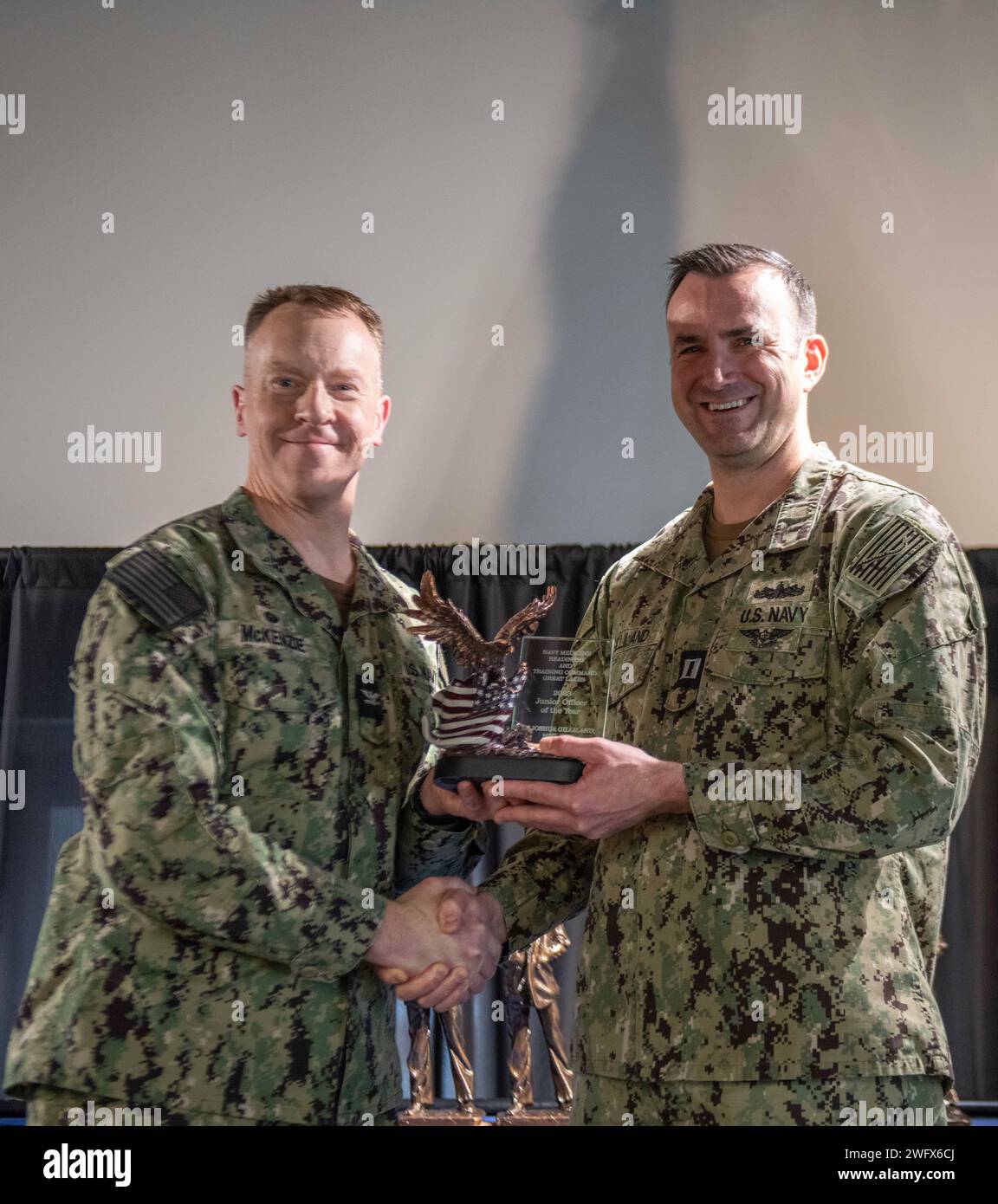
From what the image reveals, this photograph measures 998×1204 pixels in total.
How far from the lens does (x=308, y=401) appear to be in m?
2.60

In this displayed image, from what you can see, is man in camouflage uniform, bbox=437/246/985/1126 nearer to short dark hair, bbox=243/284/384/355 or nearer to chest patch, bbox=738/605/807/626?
chest patch, bbox=738/605/807/626

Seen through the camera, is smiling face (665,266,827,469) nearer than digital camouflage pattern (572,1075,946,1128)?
No

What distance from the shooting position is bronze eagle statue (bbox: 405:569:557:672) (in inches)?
101

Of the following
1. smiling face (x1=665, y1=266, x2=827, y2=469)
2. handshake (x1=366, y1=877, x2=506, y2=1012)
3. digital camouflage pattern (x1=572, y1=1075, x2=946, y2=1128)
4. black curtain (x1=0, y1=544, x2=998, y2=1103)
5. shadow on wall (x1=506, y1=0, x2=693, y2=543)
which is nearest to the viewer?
digital camouflage pattern (x1=572, y1=1075, x2=946, y2=1128)

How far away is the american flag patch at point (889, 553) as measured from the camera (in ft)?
7.64

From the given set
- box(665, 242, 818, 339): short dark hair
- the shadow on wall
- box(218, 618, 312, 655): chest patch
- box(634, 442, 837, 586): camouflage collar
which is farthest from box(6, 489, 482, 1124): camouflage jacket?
the shadow on wall

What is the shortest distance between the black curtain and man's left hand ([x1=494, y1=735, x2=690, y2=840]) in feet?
9.51

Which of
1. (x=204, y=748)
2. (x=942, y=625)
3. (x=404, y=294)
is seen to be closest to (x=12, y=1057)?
(x=204, y=748)

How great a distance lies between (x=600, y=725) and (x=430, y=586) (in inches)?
19.9

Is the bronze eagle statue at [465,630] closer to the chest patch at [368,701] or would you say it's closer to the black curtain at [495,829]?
the chest patch at [368,701]

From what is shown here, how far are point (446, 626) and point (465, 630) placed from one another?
47 millimetres

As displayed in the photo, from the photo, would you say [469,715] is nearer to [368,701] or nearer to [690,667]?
[368,701]

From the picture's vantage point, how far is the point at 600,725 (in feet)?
9.16

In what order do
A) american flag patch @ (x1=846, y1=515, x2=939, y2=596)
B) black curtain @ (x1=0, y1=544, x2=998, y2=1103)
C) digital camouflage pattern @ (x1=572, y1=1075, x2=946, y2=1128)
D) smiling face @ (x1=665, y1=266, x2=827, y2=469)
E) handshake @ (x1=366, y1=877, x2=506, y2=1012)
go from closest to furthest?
digital camouflage pattern @ (x1=572, y1=1075, x2=946, y2=1128) < american flag patch @ (x1=846, y1=515, x2=939, y2=596) < handshake @ (x1=366, y1=877, x2=506, y2=1012) < smiling face @ (x1=665, y1=266, x2=827, y2=469) < black curtain @ (x1=0, y1=544, x2=998, y2=1103)
